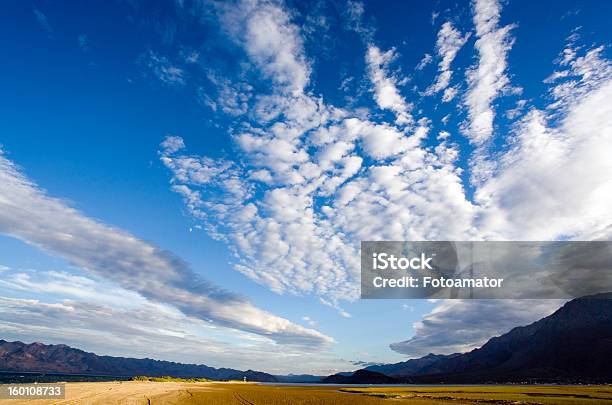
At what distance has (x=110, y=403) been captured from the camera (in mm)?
53688

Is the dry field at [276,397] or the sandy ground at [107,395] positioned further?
the dry field at [276,397]

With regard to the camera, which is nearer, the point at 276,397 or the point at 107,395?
the point at 107,395

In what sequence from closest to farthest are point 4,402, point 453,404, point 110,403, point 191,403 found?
point 4,402 < point 110,403 < point 191,403 < point 453,404

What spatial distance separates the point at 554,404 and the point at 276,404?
46.7 meters

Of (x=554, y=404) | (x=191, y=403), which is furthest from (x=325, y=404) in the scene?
(x=554, y=404)

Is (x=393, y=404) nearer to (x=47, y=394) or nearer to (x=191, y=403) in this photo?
(x=191, y=403)

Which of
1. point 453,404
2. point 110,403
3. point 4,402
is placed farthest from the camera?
point 453,404

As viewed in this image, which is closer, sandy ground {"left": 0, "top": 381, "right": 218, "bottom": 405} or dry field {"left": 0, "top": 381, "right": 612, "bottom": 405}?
sandy ground {"left": 0, "top": 381, "right": 218, "bottom": 405}

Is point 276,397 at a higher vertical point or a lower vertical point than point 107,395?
higher

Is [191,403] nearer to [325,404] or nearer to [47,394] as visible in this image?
[325,404]

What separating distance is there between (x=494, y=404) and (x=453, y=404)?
29.7ft

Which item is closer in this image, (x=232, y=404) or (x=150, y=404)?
(x=150, y=404)

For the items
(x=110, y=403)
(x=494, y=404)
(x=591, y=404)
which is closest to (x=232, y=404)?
(x=110, y=403)

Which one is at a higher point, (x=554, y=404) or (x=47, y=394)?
(x=554, y=404)
